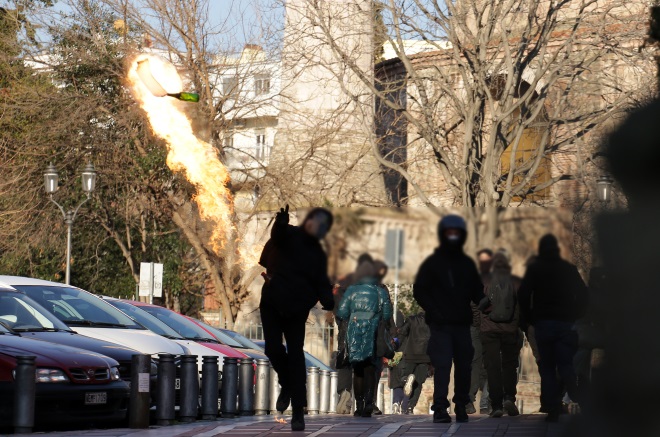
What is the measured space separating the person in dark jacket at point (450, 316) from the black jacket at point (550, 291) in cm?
43

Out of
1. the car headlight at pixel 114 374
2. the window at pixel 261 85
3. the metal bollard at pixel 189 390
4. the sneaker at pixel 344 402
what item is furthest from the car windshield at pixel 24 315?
the window at pixel 261 85

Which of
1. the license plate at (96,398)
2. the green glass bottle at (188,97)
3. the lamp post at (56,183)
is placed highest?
the green glass bottle at (188,97)

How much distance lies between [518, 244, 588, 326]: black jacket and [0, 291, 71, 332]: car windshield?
538 cm

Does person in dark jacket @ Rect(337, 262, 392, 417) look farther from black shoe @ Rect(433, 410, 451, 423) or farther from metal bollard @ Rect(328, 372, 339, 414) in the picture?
metal bollard @ Rect(328, 372, 339, 414)

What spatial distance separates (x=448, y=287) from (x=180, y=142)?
65.4ft

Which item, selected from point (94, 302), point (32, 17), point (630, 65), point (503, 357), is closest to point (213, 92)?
point (32, 17)

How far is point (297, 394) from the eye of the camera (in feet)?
39.7

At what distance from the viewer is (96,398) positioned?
555 inches

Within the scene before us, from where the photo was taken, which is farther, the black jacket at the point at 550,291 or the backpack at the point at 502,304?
the backpack at the point at 502,304

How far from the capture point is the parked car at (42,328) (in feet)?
50.0

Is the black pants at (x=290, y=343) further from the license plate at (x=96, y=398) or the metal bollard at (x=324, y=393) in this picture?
the metal bollard at (x=324, y=393)

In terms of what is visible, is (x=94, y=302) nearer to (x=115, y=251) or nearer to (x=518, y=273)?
(x=518, y=273)

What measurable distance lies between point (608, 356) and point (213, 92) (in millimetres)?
28510

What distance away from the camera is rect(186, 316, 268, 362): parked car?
21.1 meters
